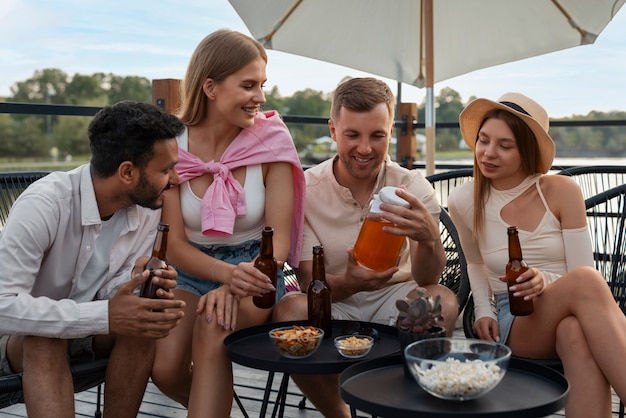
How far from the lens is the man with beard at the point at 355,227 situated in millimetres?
2373

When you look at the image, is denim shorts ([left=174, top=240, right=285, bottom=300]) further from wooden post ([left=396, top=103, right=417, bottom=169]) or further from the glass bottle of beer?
wooden post ([left=396, top=103, right=417, bottom=169])

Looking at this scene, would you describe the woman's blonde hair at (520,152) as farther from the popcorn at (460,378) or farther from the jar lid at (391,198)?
the popcorn at (460,378)

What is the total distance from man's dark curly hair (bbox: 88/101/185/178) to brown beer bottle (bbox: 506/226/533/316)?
1065mm

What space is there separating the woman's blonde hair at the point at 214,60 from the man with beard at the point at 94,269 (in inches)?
14.3

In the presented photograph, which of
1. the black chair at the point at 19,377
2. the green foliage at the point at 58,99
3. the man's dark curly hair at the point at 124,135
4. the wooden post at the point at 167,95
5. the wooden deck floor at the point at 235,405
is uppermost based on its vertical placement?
the green foliage at the point at 58,99

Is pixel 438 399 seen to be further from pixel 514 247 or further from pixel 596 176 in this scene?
pixel 596 176

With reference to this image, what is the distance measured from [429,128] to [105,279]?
2.71 m

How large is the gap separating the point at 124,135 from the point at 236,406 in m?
1.48

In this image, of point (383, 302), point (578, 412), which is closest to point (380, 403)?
point (578, 412)

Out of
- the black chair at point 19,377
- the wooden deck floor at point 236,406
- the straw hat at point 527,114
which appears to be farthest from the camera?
the wooden deck floor at point 236,406

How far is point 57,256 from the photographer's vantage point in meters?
2.13

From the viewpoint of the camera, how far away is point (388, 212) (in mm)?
2062

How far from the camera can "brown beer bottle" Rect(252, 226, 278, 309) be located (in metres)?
2.17

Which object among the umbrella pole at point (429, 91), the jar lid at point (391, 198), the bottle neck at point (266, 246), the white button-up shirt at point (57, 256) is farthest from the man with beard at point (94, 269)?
the umbrella pole at point (429, 91)
